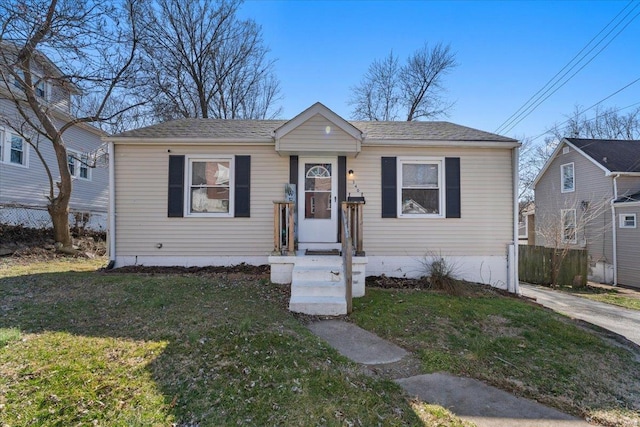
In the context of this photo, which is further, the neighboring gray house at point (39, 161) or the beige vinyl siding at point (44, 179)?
the beige vinyl siding at point (44, 179)

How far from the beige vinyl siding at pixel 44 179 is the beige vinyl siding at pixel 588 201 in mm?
21284

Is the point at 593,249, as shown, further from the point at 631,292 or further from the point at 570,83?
the point at 570,83

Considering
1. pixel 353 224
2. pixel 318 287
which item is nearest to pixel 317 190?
pixel 353 224

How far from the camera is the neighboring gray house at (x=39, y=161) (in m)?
10.4

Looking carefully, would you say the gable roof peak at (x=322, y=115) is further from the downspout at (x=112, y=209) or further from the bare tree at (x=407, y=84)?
the bare tree at (x=407, y=84)

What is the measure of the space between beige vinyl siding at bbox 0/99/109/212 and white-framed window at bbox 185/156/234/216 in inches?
314

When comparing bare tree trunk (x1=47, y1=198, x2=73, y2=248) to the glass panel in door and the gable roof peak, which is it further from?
the glass panel in door

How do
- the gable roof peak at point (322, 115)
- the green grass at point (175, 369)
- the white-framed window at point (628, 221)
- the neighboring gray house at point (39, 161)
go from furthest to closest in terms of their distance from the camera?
1. the white-framed window at point (628, 221)
2. the neighboring gray house at point (39, 161)
3. the gable roof peak at point (322, 115)
4. the green grass at point (175, 369)

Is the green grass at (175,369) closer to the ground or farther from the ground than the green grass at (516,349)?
farther from the ground

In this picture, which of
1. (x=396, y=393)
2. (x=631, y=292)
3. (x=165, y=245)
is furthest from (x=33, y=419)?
(x=631, y=292)

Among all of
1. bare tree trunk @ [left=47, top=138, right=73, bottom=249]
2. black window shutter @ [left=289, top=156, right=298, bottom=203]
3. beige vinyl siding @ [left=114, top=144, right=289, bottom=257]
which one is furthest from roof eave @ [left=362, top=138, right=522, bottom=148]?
bare tree trunk @ [left=47, top=138, right=73, bottom=249]

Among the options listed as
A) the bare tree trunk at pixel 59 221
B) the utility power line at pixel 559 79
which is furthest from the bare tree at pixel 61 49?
the utility power line at pixel 559 79

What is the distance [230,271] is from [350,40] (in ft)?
35.9

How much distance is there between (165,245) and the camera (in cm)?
756
